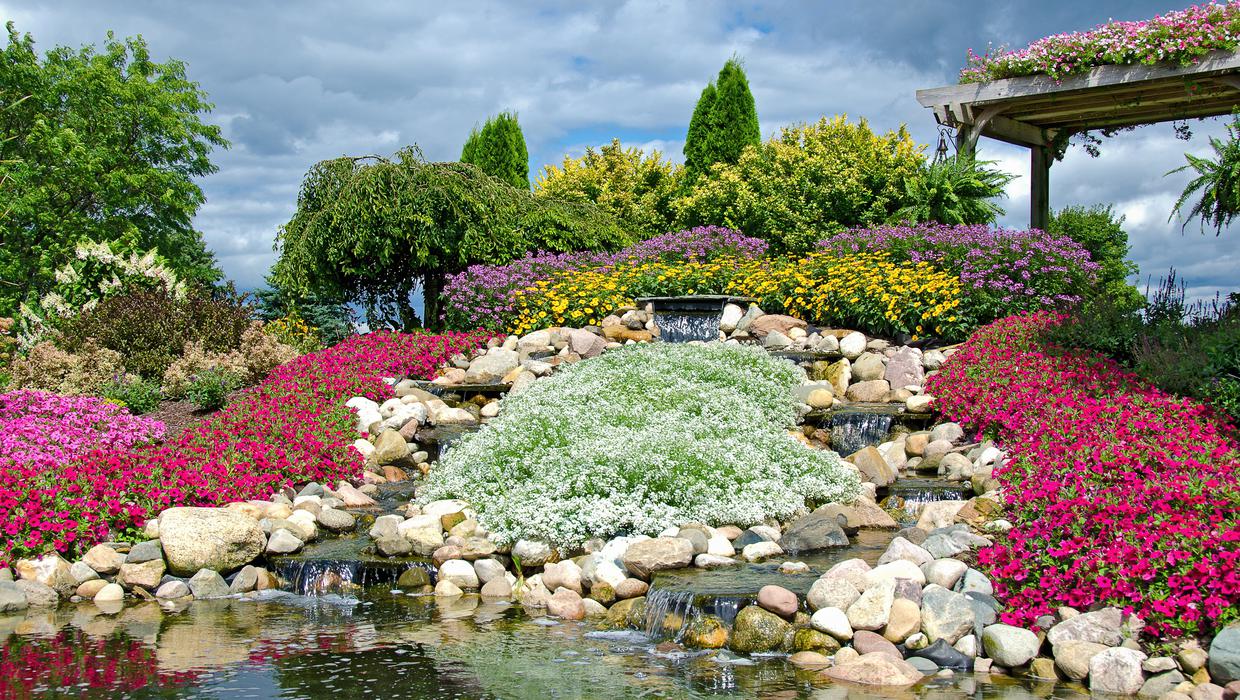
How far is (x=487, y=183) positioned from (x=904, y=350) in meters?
7.91

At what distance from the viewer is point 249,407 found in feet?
35.4

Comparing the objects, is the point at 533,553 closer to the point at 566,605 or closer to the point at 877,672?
the point at 566,605

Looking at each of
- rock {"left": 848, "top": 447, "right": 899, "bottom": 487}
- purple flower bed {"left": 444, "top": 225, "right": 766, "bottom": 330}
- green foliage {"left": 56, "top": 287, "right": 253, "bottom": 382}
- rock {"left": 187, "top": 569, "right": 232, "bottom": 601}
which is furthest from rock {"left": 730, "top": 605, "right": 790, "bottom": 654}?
green foliage {"left": 56, "top": 287, "right": 253, "bottom": 382}

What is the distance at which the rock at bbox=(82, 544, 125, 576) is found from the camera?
7.33 metres

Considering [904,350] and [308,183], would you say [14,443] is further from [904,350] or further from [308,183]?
[904,350]

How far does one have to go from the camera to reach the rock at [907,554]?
6140 mm

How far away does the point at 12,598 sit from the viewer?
686cm

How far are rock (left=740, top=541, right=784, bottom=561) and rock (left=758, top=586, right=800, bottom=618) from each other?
112cm

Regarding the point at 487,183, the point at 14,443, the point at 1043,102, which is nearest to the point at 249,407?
the point at 14,443

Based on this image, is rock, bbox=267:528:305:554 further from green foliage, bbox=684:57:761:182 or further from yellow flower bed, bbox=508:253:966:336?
green foliage, bbox=684:57:761:182

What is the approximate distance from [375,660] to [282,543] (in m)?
2.48

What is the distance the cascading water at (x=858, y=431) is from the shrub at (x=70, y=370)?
899cm

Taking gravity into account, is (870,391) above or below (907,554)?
Result: above

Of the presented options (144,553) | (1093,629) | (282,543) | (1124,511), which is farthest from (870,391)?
(144,553)
